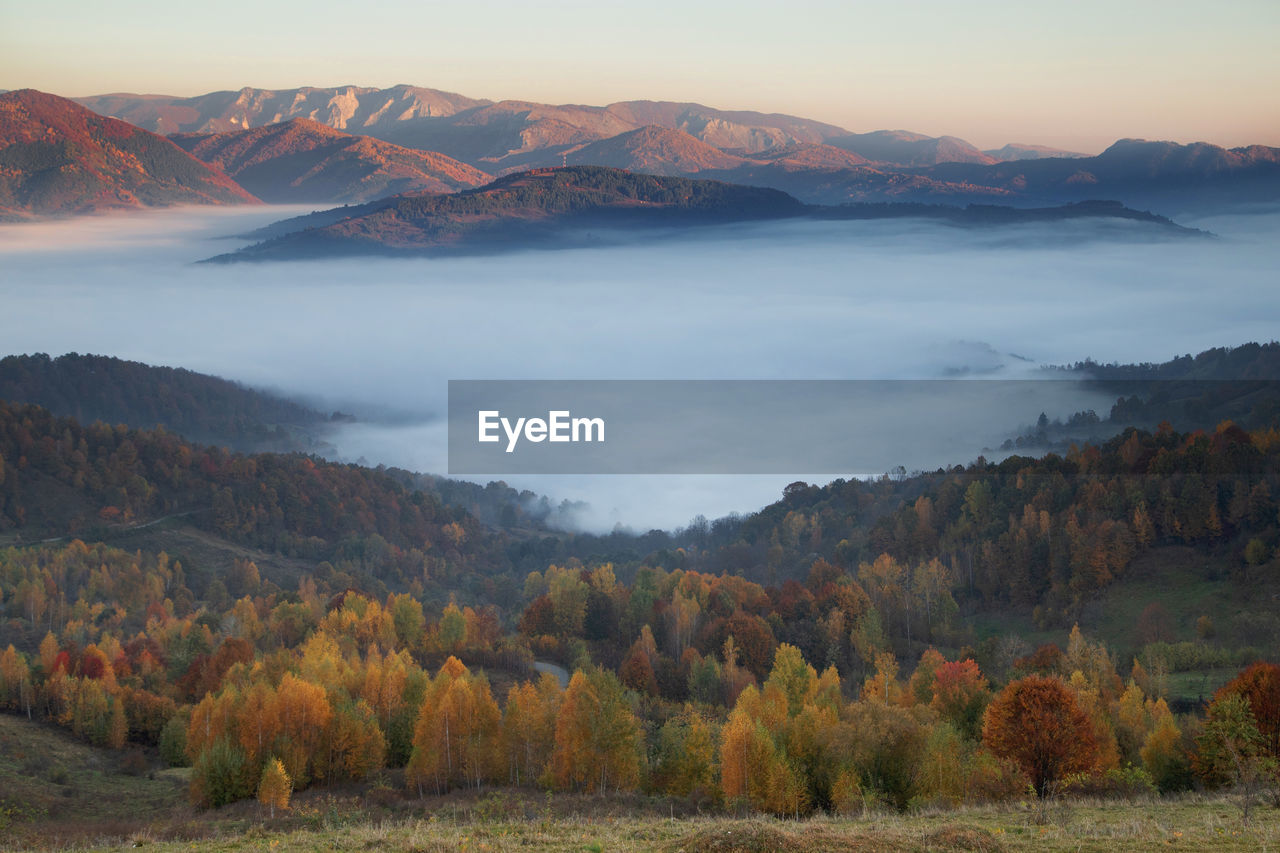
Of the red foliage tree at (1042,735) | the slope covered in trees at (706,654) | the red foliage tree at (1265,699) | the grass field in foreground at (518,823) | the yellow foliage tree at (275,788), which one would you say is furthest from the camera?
the yellow foliage tree at (275,788)

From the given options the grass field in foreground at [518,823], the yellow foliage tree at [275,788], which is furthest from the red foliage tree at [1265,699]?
the yellow foliage tree at [275,788]

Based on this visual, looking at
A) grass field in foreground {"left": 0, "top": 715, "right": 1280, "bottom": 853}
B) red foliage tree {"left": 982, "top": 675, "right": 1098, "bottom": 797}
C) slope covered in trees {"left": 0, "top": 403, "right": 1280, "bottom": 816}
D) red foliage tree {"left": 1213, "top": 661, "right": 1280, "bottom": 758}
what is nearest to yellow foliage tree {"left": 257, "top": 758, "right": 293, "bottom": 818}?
slope covered in trees {"left": 0, "top": 403, "right": 1280, "bottom": 816}

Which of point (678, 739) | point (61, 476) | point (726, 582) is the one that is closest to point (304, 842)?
point (678, 739)

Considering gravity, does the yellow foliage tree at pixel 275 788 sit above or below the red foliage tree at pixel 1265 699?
below

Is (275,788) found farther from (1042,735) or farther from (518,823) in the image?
(1042,735)

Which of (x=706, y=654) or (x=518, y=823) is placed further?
(x=706, y=654)

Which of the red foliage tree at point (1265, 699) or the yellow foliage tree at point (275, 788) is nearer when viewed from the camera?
the red foliage tree at point (1265, 699)

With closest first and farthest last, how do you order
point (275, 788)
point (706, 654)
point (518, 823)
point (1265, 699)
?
point (518, 823)
point (1265, 699)
point (275, 788)
point (706, 654)

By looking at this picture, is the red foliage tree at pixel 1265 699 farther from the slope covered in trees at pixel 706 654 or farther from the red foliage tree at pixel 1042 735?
the red foliage tree at pixel 1042 735

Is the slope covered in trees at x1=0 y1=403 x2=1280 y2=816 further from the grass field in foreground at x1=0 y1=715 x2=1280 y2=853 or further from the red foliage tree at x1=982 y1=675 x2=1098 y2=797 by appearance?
the grass field in foreground at x1=0 y1=715 x2=1280 y2=853

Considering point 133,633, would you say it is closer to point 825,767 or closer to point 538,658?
point 538,658

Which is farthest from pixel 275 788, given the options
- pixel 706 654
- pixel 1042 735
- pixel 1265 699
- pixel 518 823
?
pixel 706 654
